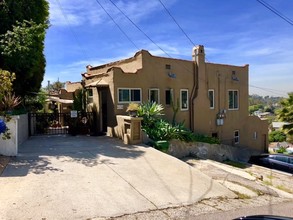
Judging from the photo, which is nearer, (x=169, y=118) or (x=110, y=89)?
(x=110, y=89)

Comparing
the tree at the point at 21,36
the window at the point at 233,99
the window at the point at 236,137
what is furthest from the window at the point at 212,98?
the tree at the point at 21,36

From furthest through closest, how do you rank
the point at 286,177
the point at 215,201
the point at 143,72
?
the point at 143,72 → the point at 286,177 → the point at 215,201

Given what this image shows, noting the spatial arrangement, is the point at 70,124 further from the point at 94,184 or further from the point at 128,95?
the point at 94,184

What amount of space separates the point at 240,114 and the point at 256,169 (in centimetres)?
806

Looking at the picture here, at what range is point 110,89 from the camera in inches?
631

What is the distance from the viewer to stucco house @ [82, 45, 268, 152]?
16.3m

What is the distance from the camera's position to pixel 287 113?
88.0 feet

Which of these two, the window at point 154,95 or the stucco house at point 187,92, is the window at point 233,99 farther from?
the window at point 154,95

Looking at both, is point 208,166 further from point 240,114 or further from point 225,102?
point 240,114

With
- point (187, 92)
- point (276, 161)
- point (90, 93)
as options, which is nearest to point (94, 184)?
point (90, 93)

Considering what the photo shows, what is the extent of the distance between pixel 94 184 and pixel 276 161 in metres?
13.1

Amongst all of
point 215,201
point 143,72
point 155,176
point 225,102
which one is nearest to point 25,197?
point 155,176

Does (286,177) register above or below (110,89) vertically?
below

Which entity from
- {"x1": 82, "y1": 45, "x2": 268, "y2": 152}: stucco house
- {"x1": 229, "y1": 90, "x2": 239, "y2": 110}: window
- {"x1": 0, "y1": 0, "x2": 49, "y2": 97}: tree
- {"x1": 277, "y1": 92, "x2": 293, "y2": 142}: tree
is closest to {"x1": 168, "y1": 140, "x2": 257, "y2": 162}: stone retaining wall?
{"x1": 82, "y1": 45, "x2": 268, "y2": 152}: stucco house
